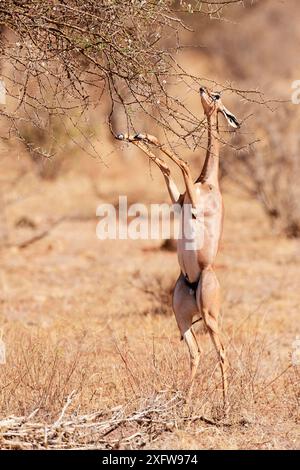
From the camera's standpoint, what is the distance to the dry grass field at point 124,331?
4.82 m

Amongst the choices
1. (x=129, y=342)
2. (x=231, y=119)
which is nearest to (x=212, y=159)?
(x=231, y=119)

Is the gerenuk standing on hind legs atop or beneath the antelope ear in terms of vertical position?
beneath

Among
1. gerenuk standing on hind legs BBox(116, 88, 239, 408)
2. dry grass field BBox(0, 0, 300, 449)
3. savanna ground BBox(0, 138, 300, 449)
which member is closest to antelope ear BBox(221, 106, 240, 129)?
gerenuk standing on hind legs BBox(116, 88, 239, 408)

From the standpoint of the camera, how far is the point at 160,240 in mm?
12898

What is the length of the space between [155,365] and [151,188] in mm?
12032

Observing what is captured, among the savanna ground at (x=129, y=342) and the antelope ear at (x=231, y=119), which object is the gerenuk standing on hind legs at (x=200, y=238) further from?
the savanna ground at (x=129, y=342)

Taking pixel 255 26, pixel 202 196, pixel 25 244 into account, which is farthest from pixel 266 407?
pixel 255 26

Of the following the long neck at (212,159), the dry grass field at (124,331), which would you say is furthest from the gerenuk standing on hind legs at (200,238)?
the dry grass field at (124,331)

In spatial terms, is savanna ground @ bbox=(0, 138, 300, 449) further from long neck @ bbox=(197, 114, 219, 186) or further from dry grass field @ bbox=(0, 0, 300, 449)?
long neck @ bbox=(197, 114, 219, 186)

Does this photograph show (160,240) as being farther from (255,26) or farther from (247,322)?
(255,26)

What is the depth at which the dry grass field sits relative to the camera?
4.82m

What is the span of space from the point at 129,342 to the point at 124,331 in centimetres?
40

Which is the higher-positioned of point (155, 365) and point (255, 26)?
point (255, 26)

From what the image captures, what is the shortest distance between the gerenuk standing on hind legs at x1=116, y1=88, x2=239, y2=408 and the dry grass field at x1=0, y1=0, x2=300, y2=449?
251mm
